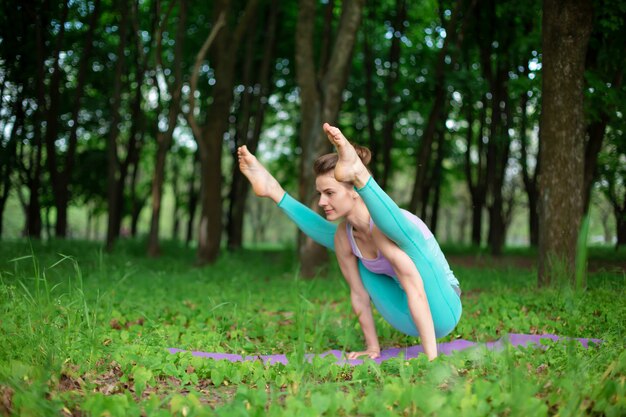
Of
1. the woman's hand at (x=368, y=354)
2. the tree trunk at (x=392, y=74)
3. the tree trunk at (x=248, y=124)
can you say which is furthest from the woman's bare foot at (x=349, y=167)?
the tree trunk at (x=248, y=124)

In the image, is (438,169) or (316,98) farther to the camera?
(438,169)

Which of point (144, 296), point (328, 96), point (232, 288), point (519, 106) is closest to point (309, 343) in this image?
point (144, 296)

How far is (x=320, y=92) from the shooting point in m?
10.4

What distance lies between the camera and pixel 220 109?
1266 centimetres

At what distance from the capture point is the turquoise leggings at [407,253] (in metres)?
3.82

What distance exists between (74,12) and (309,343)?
45.0ft

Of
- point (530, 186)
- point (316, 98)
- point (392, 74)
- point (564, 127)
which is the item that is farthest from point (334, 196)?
point (530, 186)

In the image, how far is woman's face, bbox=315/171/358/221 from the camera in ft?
13.8

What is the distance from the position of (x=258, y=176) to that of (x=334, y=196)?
0.72 meters

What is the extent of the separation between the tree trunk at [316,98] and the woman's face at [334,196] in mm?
5813

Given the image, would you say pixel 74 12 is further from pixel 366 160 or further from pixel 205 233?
pixel 366 160

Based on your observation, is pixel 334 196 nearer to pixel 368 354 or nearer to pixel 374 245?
pixel 374 245

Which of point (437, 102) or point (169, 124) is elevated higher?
point (437, 102)

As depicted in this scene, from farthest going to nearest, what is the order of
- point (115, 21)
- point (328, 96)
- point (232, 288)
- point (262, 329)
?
1. point (115, 21)
2. point (328, 96)
3. point (232, 288)
4. point (262, 329)
